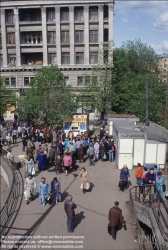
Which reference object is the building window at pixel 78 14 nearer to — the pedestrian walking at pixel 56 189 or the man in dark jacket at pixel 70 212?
the pedestrian walking at pixel 56 189

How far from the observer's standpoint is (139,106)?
32500 mm

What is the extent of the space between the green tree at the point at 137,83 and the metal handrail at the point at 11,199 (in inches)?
737

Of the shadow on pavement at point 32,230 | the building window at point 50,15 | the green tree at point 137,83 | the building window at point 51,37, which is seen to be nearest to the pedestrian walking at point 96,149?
the shadow on pavement at point 32,230

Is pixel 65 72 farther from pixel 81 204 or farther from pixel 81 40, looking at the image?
pixel 81 204

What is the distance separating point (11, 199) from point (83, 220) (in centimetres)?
388

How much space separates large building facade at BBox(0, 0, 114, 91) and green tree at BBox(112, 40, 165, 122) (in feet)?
18.9

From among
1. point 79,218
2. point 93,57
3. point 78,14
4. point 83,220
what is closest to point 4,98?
point 93,57

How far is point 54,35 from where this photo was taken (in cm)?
4859

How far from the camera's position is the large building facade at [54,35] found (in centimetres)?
4669

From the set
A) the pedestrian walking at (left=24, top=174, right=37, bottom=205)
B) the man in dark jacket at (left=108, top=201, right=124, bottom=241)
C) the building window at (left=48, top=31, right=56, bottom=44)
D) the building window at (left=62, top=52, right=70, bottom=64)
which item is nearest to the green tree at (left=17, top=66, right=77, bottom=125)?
the pedestrian walking at (left=24, top=174, right=37, bottom=205)

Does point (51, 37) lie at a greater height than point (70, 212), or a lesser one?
greater

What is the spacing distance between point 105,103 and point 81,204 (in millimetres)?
26580

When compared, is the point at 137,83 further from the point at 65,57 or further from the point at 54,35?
the point at 54,35

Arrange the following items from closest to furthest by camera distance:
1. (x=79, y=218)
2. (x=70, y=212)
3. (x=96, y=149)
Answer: (x=70, y=212)
(x=79, y=218)
(x=96, y=149)
